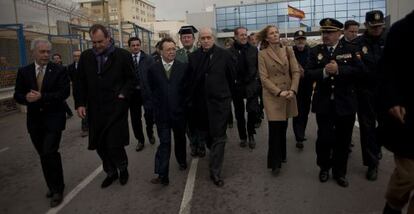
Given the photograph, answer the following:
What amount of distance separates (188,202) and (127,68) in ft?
6.30

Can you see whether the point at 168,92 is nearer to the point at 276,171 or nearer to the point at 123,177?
the point at 123,177

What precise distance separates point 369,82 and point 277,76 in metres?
1.14

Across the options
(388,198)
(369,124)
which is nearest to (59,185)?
(388,198)

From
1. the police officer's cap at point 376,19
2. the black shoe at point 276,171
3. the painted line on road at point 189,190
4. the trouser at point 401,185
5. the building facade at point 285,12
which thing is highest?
the building facade at point 285,12

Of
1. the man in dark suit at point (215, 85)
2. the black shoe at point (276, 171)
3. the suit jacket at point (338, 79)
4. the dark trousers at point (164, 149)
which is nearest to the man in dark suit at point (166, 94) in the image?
the dark trousers at point (164, 149)

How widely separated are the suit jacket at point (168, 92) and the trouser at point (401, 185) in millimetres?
2917

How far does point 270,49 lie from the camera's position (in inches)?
201

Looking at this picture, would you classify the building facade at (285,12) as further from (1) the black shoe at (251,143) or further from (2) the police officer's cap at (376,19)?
(2) the police officer's cap at (376,19)

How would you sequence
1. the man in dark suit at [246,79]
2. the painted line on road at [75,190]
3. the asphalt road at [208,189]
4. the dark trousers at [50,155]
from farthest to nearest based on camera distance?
the man in dark suit at [246,79], the dark trousers at [50,155], the painted line on road at [75,190], the asphalt road at [208,189]

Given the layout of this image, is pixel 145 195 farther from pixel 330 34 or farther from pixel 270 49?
pixel 330 34

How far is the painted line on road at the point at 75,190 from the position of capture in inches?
174

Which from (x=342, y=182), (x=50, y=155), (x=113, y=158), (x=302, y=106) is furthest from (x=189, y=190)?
(x=302, y=106)

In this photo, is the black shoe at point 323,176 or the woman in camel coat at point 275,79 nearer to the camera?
the black shoe at point 323,176

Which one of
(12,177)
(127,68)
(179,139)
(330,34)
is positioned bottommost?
(12,177)
